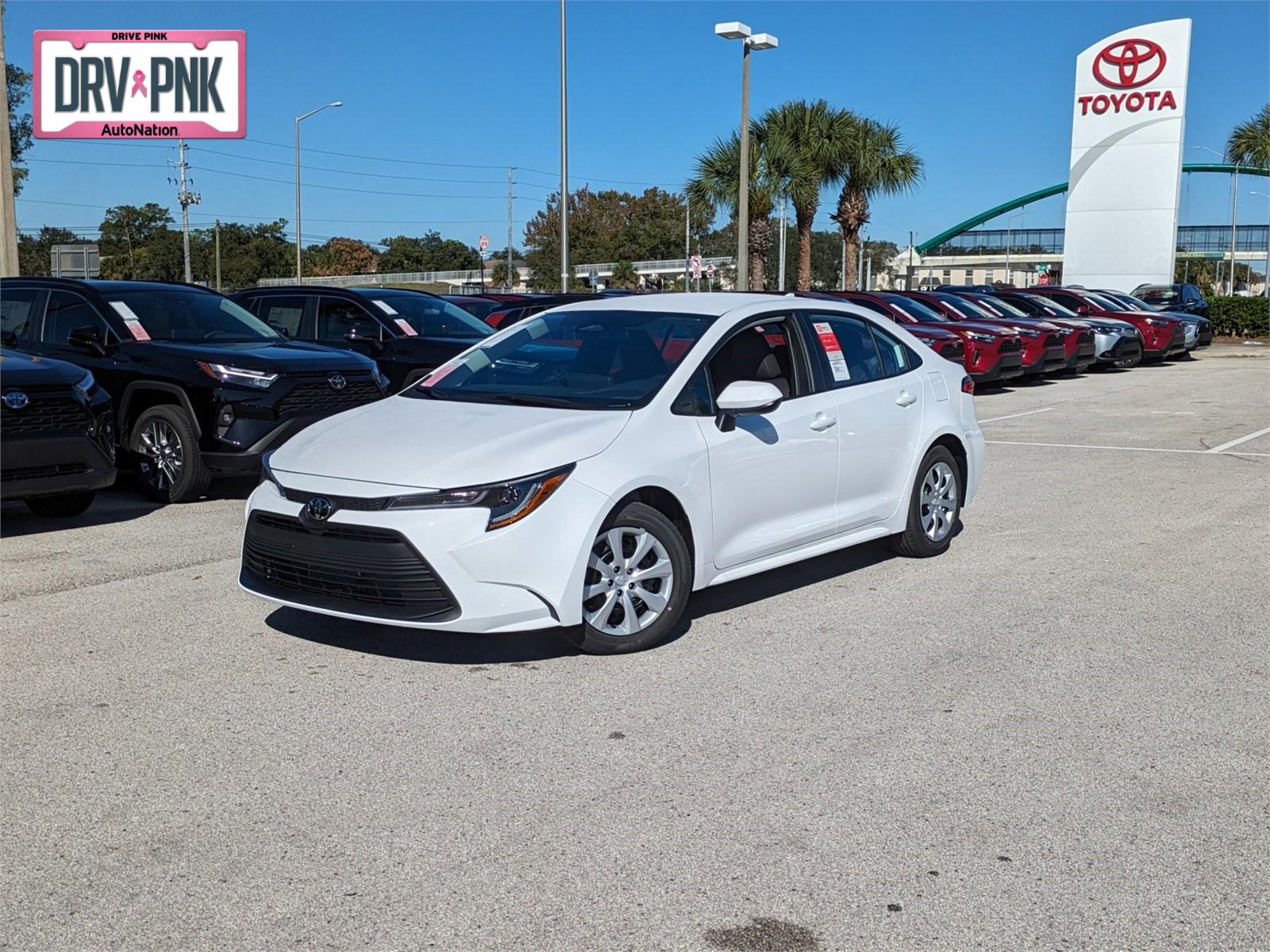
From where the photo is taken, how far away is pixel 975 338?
66.2 feet

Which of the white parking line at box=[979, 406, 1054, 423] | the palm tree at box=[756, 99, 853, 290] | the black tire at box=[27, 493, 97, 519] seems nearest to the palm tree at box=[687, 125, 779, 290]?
the palm tree at box=[756, 99, 853, 290]

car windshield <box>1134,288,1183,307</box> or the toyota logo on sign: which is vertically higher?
the toyota logo on sign

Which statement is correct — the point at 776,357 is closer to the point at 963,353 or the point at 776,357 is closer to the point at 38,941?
the point at 38,941

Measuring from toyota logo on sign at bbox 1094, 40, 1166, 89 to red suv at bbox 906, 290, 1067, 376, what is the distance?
64.1ft

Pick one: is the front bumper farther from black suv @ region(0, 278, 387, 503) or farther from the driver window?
the driver window

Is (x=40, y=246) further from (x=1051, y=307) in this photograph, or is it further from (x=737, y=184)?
(x=1051, y=307)

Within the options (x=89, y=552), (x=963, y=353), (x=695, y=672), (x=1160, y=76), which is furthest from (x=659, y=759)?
(x=1160, y=76)

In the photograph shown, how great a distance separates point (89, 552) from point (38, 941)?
5252 mm

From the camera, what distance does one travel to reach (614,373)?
645 centimetres

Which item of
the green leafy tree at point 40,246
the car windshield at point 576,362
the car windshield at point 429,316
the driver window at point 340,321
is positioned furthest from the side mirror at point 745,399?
the green leafy tree at point 40,246

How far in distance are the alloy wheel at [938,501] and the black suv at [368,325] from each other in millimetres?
6363

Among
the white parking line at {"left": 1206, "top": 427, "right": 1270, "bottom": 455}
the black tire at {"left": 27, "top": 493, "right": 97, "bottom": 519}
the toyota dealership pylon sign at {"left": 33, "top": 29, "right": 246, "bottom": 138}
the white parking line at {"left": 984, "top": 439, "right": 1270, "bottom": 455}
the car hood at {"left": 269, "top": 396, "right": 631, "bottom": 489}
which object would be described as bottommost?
the black tire at {"left": 27, "top": 493, "right": 97, "bottom": 519}

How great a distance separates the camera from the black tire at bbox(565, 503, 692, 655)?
572cm

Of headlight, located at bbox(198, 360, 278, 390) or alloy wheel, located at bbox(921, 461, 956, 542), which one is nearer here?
alloy wheel, located at bbox(921, 461, 956, 542)
